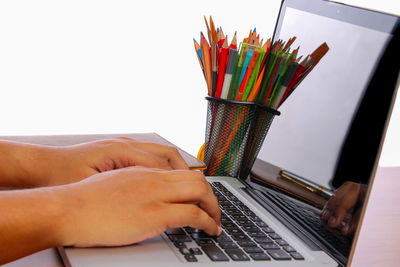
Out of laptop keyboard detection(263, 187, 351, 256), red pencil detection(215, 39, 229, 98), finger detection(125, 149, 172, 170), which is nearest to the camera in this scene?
laptop keyboard detection(263, 187, 351, 256)

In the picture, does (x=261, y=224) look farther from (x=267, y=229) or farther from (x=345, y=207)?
(x=345, y=207)

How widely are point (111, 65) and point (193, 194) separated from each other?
5.47 feet

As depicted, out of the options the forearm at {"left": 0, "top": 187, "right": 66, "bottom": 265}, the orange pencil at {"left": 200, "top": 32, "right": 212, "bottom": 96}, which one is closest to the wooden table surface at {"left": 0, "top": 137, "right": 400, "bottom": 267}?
the forearm at {"left": 0, "top": 187, "right": 66, "bottom": 265}

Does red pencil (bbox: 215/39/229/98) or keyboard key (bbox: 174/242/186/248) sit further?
red pencil (bbox: 215/39/229/98)

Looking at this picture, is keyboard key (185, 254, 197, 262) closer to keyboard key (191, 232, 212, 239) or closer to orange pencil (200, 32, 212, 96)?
keyboard key (191, 232, 212, 239)

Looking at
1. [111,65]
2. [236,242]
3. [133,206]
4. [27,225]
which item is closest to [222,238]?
[236,242]

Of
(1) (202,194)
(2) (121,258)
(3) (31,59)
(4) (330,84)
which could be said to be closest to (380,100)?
→ (4) (330,84)

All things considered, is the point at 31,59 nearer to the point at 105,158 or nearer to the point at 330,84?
the point at 105,158

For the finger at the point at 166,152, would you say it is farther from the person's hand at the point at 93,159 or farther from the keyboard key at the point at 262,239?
the keyboard key at the point at 262,239

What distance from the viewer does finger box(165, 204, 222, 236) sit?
0.59 meters

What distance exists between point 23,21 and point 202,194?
1624 millimetres

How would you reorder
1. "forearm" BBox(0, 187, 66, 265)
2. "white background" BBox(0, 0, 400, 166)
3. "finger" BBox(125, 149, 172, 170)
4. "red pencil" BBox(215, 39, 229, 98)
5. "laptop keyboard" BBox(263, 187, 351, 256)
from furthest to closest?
"white background" BBox(0, 0, 400, 166) → "red pencil" BBox(215, 39, 229, 98) → "finger" BBox(125, 149, 172, 170) → "laptop keyboard" BBox(263, 187, 351, 256) → "forearm" BBox(0, 187, 66, 265)

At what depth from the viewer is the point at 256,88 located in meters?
0.88

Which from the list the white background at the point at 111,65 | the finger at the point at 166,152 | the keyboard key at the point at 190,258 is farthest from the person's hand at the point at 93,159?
the white background at the point at 111,65
